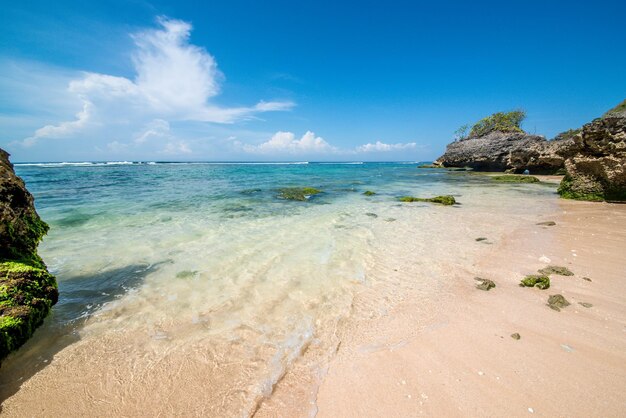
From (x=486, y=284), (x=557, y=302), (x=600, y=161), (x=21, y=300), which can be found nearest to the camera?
(x=21, y=300)

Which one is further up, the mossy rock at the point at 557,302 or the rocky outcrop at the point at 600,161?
the rocky outcrop at the point at 600,161

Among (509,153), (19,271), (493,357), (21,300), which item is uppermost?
(509,153)

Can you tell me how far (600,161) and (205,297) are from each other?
19.4m

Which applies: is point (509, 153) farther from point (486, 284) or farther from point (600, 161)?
point (486, 284)

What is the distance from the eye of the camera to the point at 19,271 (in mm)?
3689

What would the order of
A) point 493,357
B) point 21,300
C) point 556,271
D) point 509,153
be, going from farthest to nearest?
point 509,153, point 556,271, point 21,300, point 493,357

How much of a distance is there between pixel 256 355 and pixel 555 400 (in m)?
3.32

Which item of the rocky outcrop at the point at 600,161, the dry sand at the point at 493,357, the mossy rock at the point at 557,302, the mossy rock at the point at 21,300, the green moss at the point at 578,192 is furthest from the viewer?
the green moss at the point at 578,192

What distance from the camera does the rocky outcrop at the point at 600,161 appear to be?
12.3 m

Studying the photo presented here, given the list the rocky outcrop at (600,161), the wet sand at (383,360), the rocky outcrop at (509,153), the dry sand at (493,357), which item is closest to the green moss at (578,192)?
the rocky outcrop at (600,161)

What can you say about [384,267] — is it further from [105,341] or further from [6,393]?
[6,393]


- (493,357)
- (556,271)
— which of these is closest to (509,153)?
(556,271)

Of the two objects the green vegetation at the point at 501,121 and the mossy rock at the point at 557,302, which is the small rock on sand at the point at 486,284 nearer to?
the mossy rock at the point at 557,302

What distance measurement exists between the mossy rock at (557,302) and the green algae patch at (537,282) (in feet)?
1.34
